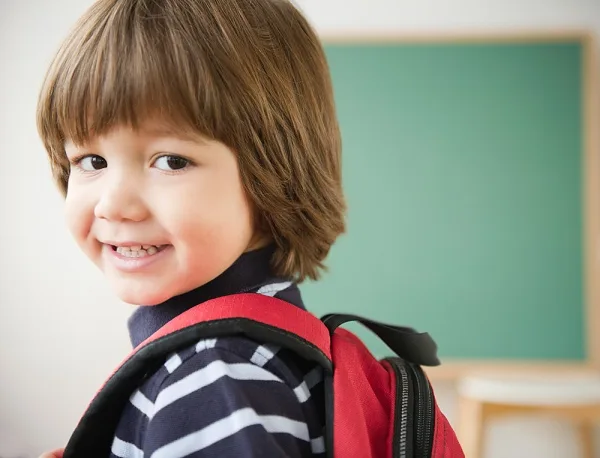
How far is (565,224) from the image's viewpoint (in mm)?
2225

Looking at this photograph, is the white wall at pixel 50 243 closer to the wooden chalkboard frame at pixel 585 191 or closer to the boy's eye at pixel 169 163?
the wooden chalkboard frame at pixel 585 191

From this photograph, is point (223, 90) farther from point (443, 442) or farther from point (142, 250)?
point (443, 442)

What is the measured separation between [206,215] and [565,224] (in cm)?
187

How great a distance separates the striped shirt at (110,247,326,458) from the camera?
54 centimetres

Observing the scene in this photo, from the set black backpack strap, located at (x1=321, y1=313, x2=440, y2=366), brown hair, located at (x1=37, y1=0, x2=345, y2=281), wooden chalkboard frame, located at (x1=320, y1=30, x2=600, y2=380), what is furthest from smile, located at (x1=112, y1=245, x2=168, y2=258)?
wooden chalkboard frame, located at (x1=320, y1=30, x2=600, y2=380)

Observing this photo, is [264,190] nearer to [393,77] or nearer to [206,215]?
[206,215]

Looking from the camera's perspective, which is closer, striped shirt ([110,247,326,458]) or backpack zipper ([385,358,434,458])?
striped shirt ([110,247,326,458])

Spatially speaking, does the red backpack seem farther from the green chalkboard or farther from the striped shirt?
the green chalkboard

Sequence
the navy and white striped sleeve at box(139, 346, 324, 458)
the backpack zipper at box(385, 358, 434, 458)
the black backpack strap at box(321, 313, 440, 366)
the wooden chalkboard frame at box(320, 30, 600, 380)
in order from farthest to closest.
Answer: the wooden chalkboard frame at box(320, 30, 600, 380) → the black backpack strap at box(321, 313, 440, 366) → the backpack zipper at box(385, 358, 434, 458) → the navy and white striped sleeve at box(139, 346, 324, 458)

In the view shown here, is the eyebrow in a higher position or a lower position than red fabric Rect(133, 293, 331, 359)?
higher

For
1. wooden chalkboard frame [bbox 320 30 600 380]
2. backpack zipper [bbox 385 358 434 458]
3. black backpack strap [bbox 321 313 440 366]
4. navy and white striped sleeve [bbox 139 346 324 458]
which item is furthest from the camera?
wooden chalkboard frame [bbox 320 30 600 380]

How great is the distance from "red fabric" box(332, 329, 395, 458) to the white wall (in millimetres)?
1731

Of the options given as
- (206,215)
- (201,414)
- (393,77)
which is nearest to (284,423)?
(201,414)

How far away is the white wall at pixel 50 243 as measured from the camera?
7.36 ft
